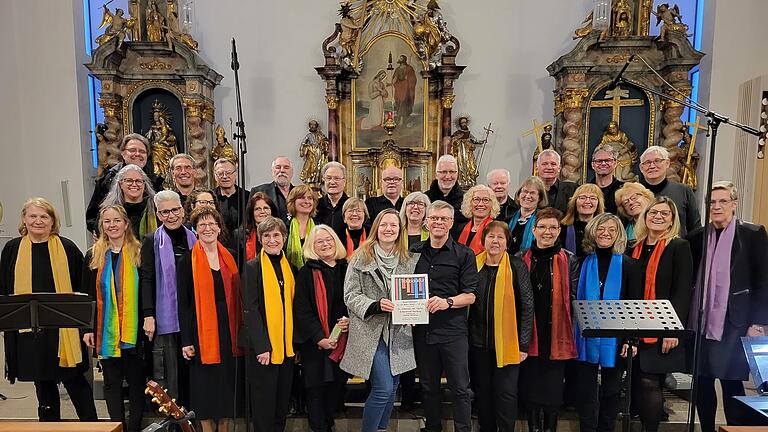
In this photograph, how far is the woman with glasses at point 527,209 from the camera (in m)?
3.44

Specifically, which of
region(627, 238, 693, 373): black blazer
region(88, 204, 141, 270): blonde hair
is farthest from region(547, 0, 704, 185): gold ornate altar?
region(88, 204, 141, 270): blonde hair

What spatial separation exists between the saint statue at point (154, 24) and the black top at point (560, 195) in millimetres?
6473

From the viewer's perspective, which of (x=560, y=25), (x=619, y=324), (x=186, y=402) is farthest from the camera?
(x=560, y=25)

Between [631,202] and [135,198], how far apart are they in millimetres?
3486

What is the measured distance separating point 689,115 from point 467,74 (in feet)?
11.5

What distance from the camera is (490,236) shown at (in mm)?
3000

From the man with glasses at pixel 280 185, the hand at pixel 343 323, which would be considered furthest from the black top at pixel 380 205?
the hand at pixel 343 323

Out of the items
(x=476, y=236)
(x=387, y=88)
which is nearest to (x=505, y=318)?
(x=476, y=236)

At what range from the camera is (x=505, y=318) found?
9.92 feet

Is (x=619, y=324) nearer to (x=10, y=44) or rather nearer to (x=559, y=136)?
(x=559, y=136)

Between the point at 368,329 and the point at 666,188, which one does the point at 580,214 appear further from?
the point at 368,329

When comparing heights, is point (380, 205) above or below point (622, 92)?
below

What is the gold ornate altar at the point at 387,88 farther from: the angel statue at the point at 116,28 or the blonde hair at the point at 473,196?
the blonde hair at the point at 473,196

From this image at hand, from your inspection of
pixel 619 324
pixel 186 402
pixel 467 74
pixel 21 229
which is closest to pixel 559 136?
pixel 467 74
